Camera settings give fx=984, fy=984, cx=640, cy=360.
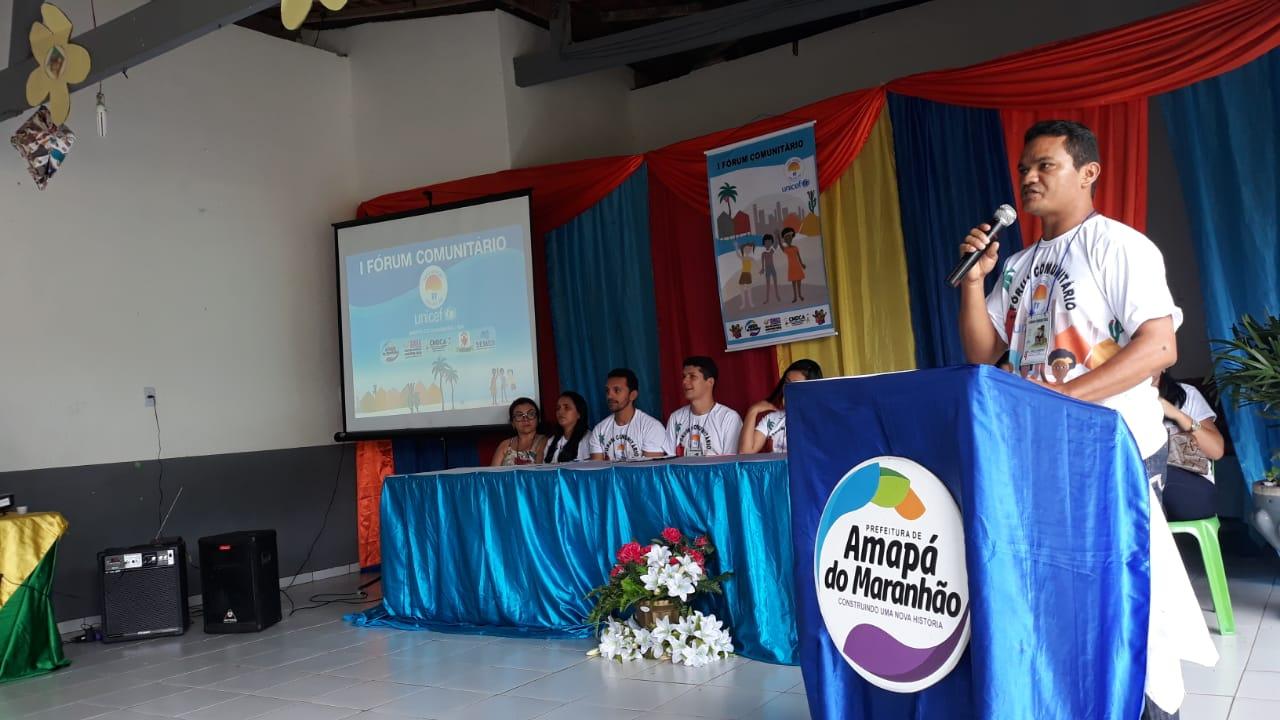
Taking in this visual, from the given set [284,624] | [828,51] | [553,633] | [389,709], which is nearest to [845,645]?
[389,709]

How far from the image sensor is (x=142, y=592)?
4.58 m

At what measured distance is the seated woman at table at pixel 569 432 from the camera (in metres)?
5.24

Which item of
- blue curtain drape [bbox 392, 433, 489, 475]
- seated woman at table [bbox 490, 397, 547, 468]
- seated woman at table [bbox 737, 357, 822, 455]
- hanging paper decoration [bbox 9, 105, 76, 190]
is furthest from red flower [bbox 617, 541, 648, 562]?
hanging paper decoration [bbox 9, 105, 76, 190]

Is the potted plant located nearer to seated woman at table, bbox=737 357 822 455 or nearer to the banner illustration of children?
seated woman at table, bbox=737 357 822 455

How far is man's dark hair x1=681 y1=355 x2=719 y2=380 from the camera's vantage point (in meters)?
4.83

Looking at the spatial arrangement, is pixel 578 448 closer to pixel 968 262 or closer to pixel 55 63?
pixel 55 63

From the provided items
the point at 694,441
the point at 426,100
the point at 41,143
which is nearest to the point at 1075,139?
the point at 694,441

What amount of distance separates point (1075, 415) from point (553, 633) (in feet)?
8.83

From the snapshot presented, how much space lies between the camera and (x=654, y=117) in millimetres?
7188

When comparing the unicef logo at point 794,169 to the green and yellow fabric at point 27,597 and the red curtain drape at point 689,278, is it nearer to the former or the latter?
the red curtain drape at point 689,278

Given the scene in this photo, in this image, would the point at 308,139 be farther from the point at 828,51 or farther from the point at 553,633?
the point at 553,633

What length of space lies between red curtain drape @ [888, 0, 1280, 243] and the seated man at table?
6.50 ft

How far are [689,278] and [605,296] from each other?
0.57 m

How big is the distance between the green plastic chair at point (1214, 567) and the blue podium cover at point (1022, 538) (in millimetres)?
1859
